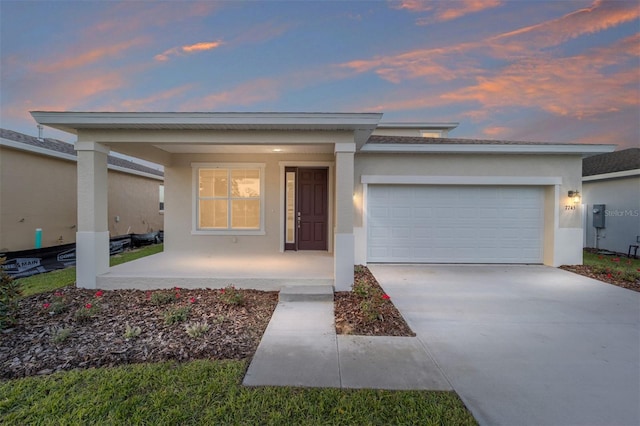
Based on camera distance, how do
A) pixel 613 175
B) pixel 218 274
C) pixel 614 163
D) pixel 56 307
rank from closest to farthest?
pixel 56 307
pixel 218 274
pixel 613 175
pixel 614 163

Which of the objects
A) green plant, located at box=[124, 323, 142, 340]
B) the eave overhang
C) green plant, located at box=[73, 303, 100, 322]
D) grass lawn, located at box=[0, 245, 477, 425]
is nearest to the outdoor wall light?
the eave overhang

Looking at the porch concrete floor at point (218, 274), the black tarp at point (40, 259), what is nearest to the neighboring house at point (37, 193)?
the black tarp at point (40, 259)

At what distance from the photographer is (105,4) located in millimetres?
7207

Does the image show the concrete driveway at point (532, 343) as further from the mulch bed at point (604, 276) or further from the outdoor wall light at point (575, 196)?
the outdoor wall light at point (575, 196)

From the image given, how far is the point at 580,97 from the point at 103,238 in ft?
45.3

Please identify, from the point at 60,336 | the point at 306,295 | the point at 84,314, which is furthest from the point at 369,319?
the point at 84,314

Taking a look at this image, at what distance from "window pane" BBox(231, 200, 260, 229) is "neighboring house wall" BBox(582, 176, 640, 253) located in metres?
12.6

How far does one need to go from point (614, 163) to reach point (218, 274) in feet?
49.3

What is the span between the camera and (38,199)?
346 inches

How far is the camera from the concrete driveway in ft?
7.31

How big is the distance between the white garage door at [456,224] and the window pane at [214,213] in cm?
419

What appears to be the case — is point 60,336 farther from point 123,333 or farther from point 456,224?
point 456,224

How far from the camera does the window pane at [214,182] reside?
26.9ft

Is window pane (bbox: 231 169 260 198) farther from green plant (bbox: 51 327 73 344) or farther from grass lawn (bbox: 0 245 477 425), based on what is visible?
grass lawn (bbox: 0 245 477 425)
